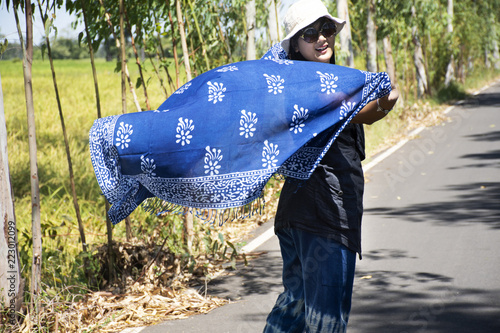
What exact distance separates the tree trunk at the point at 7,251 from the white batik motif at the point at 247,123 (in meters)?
2.12

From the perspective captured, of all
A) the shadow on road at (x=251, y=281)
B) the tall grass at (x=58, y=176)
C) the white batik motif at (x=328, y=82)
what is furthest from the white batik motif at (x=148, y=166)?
the shadow on road at (x=251, y=281)

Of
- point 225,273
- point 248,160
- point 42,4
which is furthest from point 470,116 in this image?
point 248,160

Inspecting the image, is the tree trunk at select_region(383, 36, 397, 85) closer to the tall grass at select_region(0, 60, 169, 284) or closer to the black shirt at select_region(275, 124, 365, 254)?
the tall grass at select_region(0, 60, 169, 284)

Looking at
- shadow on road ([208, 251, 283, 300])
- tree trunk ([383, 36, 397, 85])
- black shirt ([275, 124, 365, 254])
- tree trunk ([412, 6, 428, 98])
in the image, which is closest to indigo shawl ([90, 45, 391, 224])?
black shirt ([275, 124, 365, 254])

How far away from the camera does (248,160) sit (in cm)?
308

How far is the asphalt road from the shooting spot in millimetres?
4700

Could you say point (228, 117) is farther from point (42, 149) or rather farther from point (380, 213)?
point (42, 149)

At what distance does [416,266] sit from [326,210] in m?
3.12

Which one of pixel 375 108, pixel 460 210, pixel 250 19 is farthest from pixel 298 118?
pixel 250 19

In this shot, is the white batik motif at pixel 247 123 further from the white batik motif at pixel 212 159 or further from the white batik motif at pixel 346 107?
the white batik motif at pixel 346 107

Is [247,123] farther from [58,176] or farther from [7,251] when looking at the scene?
[58,176]

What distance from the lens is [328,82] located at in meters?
3.09

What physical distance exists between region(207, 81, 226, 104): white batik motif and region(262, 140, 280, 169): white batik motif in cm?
30

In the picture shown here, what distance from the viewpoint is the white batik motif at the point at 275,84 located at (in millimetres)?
3066
